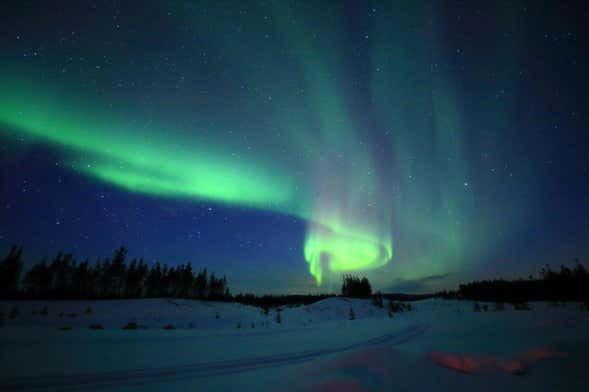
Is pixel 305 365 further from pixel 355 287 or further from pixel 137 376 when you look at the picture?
pixel 355 287

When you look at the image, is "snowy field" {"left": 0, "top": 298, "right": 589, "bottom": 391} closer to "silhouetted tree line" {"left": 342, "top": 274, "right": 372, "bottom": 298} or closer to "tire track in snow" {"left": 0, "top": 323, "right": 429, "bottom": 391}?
"tire track in snow" {"left": 0, "top": 323, "right": 429, "bottom": 391}

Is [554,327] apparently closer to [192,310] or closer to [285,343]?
[285,343]

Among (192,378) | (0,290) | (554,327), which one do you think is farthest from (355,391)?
(0,290)

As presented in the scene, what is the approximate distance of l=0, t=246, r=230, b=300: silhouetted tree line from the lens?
153ft

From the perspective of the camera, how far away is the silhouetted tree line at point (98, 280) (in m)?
46.8

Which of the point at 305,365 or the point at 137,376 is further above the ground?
the point at 305,365

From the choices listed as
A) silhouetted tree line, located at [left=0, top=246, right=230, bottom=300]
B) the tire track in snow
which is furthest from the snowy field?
silhouetted tree line, located at [left=0, top=246, right=230, bottom=300]

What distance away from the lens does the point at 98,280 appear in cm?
5753

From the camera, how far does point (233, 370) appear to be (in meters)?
3.86

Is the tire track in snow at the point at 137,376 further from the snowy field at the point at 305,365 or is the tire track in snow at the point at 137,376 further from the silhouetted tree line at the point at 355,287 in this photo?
the silhouetted tree line at the point at 355,287

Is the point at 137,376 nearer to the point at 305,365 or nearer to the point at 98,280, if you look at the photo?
the point at 305,365

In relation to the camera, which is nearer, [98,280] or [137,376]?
[137,376]

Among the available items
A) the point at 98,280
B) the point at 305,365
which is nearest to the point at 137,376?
the point at 305,365

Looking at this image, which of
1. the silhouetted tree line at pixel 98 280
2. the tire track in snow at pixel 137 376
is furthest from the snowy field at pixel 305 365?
the silhouetted tree line at pixel 98 280
